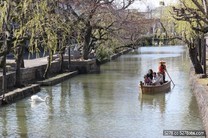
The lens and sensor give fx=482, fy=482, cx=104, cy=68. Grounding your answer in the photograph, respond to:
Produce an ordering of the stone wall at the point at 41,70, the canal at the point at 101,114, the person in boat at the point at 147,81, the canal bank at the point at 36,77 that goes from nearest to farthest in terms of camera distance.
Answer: the canal at the point at 101,114 < the canal bank at the point at 36,77 < the stone wall at the point at 41,70 < the person in boat at the point at 147,81

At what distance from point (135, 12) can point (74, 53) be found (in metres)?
8.57

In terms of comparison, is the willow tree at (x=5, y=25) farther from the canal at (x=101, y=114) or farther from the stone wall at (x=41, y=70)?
the stone wall at (x=41, y=70)

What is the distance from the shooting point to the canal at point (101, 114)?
681 inches

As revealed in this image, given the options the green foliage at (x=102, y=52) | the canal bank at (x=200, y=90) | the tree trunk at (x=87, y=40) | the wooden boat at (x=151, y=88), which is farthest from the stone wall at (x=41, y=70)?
the canal bank at (x=200, y=90)

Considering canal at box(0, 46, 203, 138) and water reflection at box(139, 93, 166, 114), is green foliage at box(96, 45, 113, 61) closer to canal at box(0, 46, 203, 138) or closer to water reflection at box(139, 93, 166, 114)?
canal at box(0, 46, 203, 138)

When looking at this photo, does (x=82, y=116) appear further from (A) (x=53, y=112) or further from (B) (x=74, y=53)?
(B) (x=74, y=53)

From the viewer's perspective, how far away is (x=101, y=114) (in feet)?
68.3

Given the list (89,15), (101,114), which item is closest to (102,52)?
(89,15)

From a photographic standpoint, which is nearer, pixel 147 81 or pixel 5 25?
pixel 5 25

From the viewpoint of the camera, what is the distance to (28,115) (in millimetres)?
20547

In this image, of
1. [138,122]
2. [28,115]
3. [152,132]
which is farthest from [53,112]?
[152,132]

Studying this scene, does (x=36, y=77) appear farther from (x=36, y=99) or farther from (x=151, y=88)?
(x=151, y=88)

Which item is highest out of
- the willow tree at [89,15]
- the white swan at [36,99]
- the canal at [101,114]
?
the willow tree at [89,15]

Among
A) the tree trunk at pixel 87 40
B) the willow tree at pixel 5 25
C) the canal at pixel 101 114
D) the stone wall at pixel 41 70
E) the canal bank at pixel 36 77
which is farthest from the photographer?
the tree trunk at pixel 87 40
